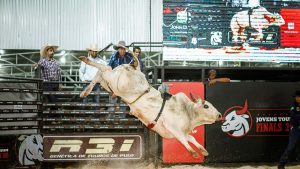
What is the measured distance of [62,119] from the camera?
25.6 feet

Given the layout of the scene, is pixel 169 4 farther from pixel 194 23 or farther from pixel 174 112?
pixel 174 112

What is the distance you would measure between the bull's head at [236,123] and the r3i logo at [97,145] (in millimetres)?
2038

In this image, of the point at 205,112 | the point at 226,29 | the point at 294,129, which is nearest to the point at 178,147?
the point at 294,129

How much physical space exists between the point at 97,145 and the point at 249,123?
3200 mm

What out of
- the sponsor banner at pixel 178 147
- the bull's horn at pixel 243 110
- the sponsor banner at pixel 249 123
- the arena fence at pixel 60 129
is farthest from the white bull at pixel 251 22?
the arena fence at pixel 60 129

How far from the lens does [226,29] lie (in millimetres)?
8367

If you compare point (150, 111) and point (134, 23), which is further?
point (134, 23)

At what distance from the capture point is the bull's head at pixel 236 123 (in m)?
8.41

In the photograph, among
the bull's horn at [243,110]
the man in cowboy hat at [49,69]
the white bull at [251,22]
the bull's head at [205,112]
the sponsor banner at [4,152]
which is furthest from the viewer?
the bull's horn at [243,110]

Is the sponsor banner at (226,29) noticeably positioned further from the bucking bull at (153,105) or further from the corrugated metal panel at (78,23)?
the corrugated metal panel at (78,23)

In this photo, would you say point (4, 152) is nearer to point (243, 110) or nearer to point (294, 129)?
point (243, 110)

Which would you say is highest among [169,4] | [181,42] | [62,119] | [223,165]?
[169,4]

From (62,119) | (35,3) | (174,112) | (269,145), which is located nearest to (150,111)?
(174,112)

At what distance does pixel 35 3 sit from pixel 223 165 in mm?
7879
